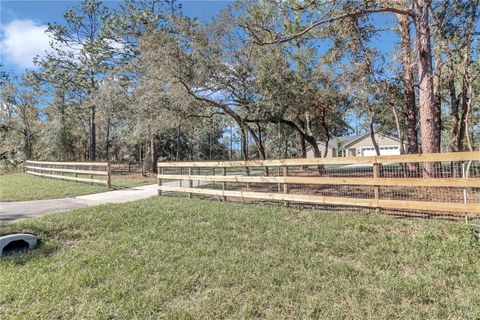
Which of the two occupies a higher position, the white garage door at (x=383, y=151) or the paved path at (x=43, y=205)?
the white garage door at (x=383, y=151)

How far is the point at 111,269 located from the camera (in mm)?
3277

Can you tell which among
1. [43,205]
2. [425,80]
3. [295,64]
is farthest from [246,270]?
[295,64]

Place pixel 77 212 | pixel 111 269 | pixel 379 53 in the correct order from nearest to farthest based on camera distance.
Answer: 1. pixel 111 269
2. pixel 77 212
3. pixel 379 53

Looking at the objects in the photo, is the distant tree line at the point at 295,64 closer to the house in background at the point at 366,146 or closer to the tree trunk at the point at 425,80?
the tree trunk at the point at 425,80

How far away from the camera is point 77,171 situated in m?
12.6

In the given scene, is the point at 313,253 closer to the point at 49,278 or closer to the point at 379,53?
the point at 49,278

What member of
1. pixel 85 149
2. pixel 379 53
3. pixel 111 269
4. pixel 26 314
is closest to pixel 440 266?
pixel 111 269

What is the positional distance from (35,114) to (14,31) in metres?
28.1

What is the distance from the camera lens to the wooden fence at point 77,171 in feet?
37.1

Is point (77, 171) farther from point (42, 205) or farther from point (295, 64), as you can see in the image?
point (295, 64)

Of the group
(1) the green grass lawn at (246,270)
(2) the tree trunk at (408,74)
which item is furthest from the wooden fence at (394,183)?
(2) the tree trunk at (408,74)

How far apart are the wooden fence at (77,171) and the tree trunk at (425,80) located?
10253mm

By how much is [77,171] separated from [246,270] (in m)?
12.0

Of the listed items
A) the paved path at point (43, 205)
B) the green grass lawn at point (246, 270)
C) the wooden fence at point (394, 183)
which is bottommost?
the green grass lawn at point (246, 270)
